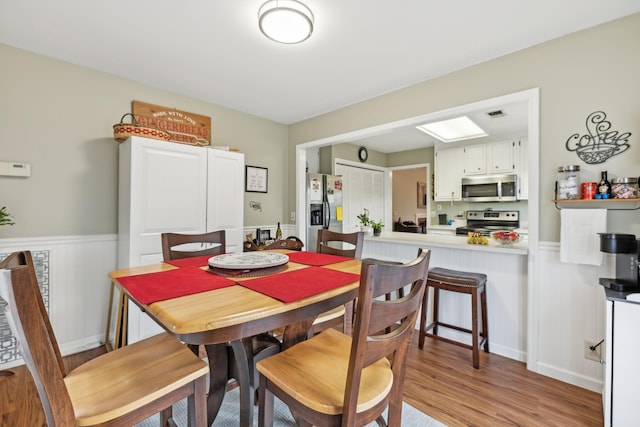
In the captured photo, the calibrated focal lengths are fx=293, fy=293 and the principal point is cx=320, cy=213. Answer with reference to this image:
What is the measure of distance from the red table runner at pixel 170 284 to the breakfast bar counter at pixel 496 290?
217 centimetres

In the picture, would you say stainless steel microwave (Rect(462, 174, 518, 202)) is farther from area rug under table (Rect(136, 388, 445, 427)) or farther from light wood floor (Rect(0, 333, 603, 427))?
area rug under table (Rect(136, 388, 445, 427))

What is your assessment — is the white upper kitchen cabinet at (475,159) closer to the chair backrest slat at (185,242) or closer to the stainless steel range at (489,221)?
the stainless steel range at (489,221)

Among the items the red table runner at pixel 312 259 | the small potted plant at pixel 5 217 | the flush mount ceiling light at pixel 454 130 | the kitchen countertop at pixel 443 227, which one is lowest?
the red table runner at pixel 312 259

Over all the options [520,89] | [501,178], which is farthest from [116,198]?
[501,178]

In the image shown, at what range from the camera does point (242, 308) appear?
36.8 inches

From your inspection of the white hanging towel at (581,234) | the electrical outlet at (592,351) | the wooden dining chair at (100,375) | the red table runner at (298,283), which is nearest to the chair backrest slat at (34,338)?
the wooden dining chair at (100,375)

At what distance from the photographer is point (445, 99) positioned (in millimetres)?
2641

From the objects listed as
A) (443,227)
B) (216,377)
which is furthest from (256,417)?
(443,227)

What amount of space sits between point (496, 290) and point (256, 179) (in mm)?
2898

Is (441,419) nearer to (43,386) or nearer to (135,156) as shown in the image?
(43,386)

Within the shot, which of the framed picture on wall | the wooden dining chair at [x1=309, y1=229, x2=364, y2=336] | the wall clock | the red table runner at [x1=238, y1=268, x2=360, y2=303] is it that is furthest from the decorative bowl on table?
the wall clock

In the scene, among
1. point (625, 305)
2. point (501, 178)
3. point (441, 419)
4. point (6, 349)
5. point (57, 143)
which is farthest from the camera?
point (501, 178)

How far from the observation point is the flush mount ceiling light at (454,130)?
3.85m

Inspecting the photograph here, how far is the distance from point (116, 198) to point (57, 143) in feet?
1.99
